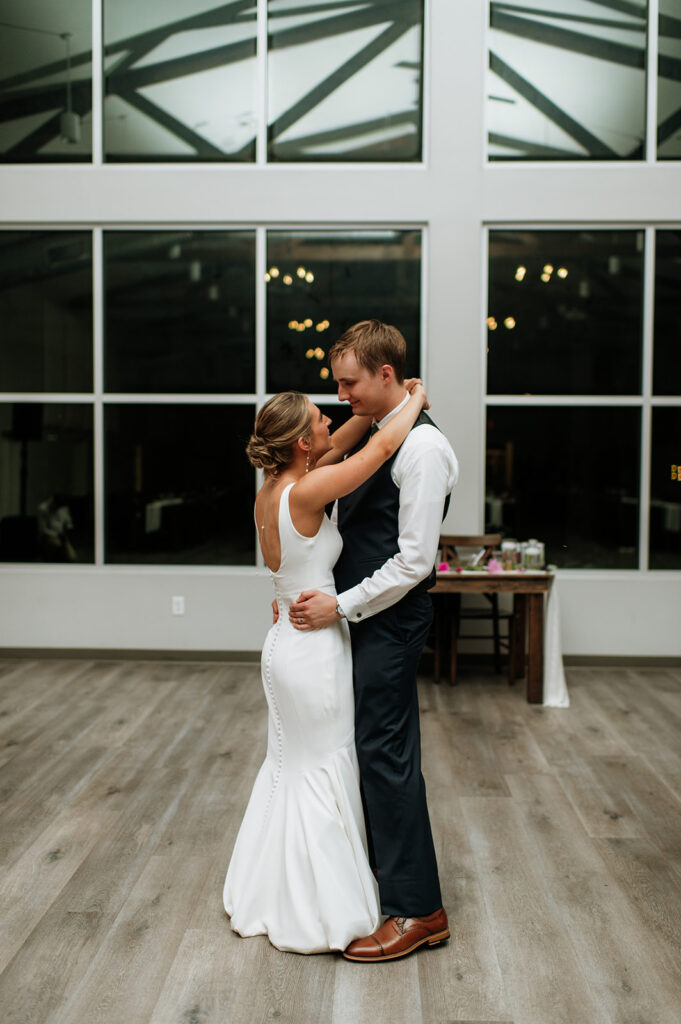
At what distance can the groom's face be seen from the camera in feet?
7.57

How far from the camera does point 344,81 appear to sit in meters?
5.96

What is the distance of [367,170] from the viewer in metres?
5.84

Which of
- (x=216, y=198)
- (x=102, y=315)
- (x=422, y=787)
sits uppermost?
(x=216, y=198)

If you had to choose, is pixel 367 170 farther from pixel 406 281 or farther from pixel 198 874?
pixel 198 874

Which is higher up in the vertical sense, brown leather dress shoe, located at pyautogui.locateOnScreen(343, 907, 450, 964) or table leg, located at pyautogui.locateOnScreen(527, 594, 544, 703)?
table leg, located at pyautogui.locateOnScreen(527, 594, 544, 703)

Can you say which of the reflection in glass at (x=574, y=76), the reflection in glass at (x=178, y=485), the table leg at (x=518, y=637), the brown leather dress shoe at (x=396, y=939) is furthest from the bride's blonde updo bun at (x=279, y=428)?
the reflection in glass at (x=574, y=76)

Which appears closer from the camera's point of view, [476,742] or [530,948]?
[530,948]

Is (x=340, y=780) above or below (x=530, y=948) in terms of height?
above

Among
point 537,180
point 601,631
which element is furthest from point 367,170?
point 601,631

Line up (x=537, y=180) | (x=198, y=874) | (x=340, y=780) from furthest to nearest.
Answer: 1. (x=537, y=180)
2. (x=198, y=874)
3. (x=340, y=780)

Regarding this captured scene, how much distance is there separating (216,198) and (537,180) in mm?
2255

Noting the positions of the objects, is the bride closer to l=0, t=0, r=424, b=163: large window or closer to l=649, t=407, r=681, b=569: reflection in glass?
l=649, t=407, r=681, b=569: reflection in glass

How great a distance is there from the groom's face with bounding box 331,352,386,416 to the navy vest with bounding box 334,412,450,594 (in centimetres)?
14

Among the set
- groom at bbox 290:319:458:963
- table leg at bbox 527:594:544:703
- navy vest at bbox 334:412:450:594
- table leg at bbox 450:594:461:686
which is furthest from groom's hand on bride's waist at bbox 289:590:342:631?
table leg at bbox 450:594:461:686
